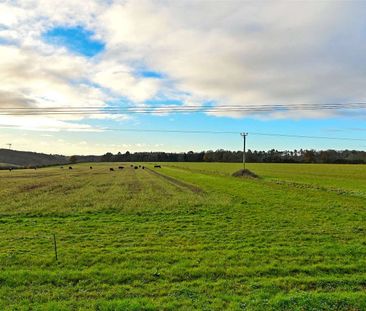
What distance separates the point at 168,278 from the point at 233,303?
2.28 metres

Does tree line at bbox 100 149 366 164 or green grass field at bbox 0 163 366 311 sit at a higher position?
tree line at bbox 100 149 366 164

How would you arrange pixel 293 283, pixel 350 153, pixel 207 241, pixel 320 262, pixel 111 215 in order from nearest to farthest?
pixel 293 283 → pixel 320 262 → pixel 207 241 → pixel 111 215 → pixel 350 153

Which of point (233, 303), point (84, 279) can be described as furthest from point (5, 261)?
point (233, 303)

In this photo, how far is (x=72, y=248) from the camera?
38.6ft

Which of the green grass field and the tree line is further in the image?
the tree line

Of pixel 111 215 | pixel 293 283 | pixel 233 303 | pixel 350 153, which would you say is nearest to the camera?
pixel 233 303

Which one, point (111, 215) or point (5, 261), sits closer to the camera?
point (5, 261)

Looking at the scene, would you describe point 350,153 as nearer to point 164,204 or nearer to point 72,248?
point 164,204

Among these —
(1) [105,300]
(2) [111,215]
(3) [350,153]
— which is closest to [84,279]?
(1) [105,300]

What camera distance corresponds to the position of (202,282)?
8.47m

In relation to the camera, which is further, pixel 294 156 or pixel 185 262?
pixel 294 156

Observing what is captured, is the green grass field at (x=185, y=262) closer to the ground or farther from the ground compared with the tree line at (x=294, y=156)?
closer to the ground

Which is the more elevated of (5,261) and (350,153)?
(350,153)

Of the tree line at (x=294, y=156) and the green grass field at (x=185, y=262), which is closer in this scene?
the green grass field at (x=185, y=262)
